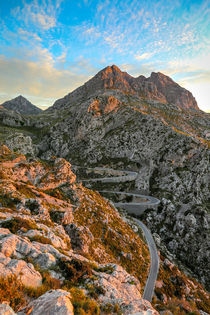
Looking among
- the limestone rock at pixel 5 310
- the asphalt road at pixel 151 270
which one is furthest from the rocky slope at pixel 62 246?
the asphalt road at pixel 151 270

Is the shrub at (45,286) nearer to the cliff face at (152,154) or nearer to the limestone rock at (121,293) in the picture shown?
the limestone rock at (121,293)

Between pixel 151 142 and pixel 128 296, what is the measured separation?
320 feet

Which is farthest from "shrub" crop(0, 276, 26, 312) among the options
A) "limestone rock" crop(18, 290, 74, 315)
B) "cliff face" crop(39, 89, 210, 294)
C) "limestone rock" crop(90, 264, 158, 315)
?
"cliff face" crop(39, 89, 210, 294)

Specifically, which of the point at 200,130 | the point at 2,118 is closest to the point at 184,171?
the point at 200,130

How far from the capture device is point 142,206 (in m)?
65.7

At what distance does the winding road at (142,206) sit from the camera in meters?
30.8

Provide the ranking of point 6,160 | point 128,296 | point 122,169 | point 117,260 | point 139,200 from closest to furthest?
point 128,296
point 117,260
point 6,160
point 139,200
point 122,169

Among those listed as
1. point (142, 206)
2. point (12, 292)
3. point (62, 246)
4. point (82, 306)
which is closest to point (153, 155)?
point (142, 206)

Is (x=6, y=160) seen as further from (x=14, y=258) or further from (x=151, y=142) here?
(x=151, y=142)

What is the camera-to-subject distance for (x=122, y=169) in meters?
95.8

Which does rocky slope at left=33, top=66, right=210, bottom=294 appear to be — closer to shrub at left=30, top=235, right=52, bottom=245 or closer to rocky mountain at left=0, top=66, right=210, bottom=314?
rocky mountain at left=0, top=66, right=210, bottom=314

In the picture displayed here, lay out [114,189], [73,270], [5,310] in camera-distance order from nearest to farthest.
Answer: [5,310], [73,270], [114,189]

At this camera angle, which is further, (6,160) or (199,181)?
(199,181)

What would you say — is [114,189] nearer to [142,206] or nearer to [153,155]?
[142,206]
